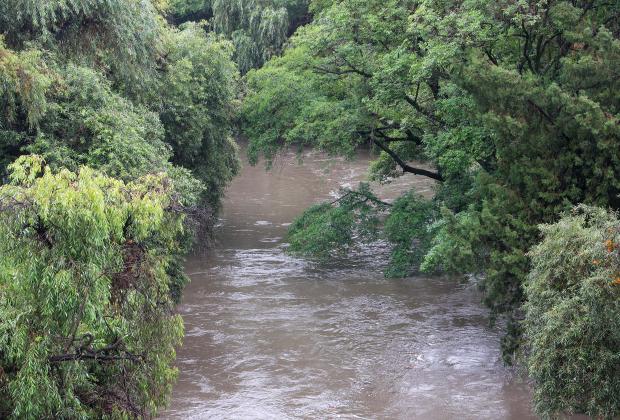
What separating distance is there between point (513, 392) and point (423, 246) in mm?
5559

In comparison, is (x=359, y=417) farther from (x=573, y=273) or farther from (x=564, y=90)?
(x=564, y=90)

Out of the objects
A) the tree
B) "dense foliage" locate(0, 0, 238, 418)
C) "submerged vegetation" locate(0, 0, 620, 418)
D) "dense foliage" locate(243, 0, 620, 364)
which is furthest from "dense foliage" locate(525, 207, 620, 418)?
the tree

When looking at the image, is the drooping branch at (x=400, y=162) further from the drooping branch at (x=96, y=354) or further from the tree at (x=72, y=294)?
the drooping branch at (x=96, y=354)

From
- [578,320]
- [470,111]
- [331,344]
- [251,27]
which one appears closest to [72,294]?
[578,320]

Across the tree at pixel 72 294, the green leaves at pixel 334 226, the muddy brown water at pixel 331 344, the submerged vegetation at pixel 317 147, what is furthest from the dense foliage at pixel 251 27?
the tree at pixel 72 294

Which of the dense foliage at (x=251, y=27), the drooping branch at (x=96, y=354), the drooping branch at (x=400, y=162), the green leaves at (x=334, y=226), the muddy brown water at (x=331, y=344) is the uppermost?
the dense foliage at (x=251, y=27)

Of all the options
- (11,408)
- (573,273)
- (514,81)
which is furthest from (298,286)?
(11,408)

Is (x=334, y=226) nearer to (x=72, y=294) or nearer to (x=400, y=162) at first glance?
(x=400, y=162)

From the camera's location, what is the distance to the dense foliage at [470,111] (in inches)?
492

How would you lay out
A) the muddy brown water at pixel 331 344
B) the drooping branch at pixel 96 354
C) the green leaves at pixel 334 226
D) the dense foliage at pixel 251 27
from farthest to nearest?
the dense foliage at pixel 251 27 → the green leaves at pixel 334 226 → the muddy brown water at pixel 331 344 → the drooping branch at pixel 96 354

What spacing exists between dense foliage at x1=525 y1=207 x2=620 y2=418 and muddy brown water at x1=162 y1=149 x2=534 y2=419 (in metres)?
3.45

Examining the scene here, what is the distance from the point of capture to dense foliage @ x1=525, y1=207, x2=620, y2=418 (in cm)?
929

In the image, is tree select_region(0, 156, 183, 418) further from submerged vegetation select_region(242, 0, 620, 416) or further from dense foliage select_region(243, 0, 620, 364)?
dense foliage select_region(243, 0, 620, 364)

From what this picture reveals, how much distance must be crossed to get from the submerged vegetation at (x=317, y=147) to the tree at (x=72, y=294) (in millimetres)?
23
